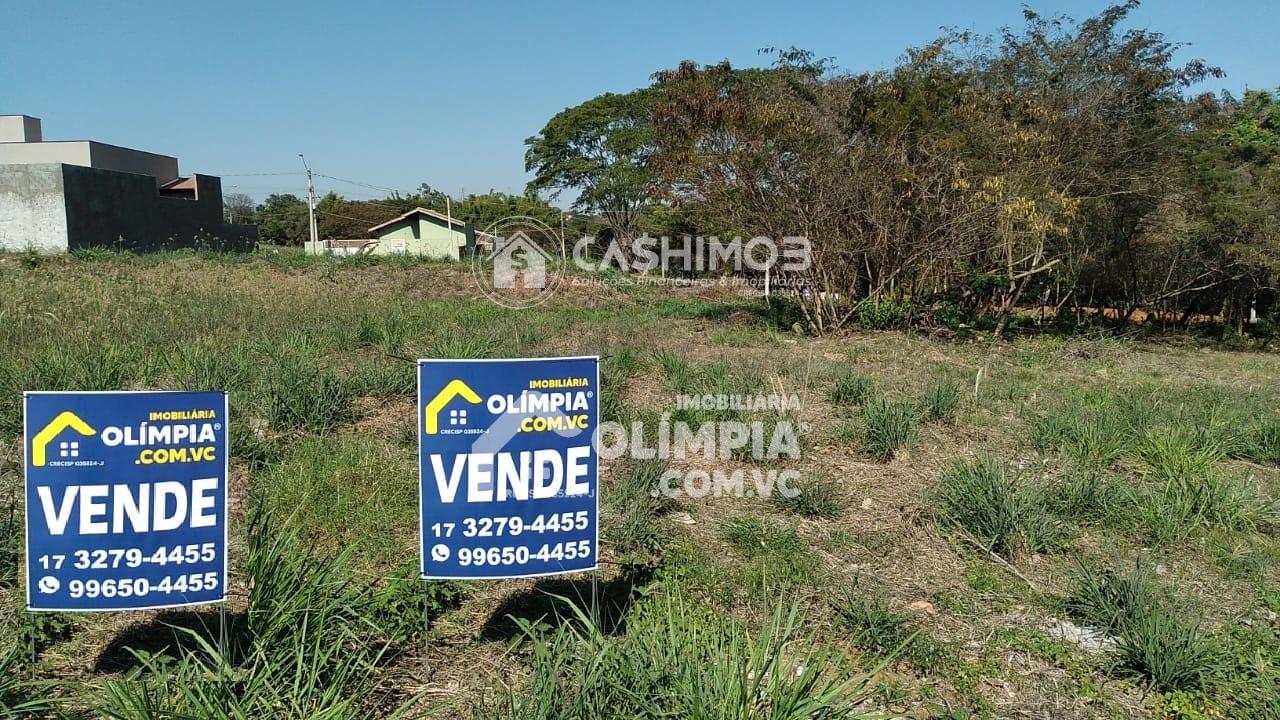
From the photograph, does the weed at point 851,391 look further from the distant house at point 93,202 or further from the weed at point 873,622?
the distant house at point 93,202

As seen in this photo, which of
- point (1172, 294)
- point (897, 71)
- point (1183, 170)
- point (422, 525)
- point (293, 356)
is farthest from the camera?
point (1172, 294)

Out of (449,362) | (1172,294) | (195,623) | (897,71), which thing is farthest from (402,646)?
(1172,294)

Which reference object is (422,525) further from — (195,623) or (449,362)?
(195,623)

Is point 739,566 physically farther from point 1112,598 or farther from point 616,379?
point 616,379

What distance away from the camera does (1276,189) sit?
13.9 meters

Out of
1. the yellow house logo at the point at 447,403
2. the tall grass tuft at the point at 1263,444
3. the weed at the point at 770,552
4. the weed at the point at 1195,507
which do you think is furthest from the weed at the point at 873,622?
the tall grass tuft at the point at 1263,444

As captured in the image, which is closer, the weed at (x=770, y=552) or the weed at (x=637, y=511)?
the weed at (x=770, y=552)

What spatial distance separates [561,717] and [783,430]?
3.91 meters

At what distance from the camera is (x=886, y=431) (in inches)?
239

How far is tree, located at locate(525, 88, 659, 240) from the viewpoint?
33.0m

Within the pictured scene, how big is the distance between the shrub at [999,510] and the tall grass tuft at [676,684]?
71.3 inches

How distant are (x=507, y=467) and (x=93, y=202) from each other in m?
21.3

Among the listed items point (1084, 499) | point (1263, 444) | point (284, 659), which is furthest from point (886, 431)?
point (284, 659)

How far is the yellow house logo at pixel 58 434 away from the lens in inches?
116
